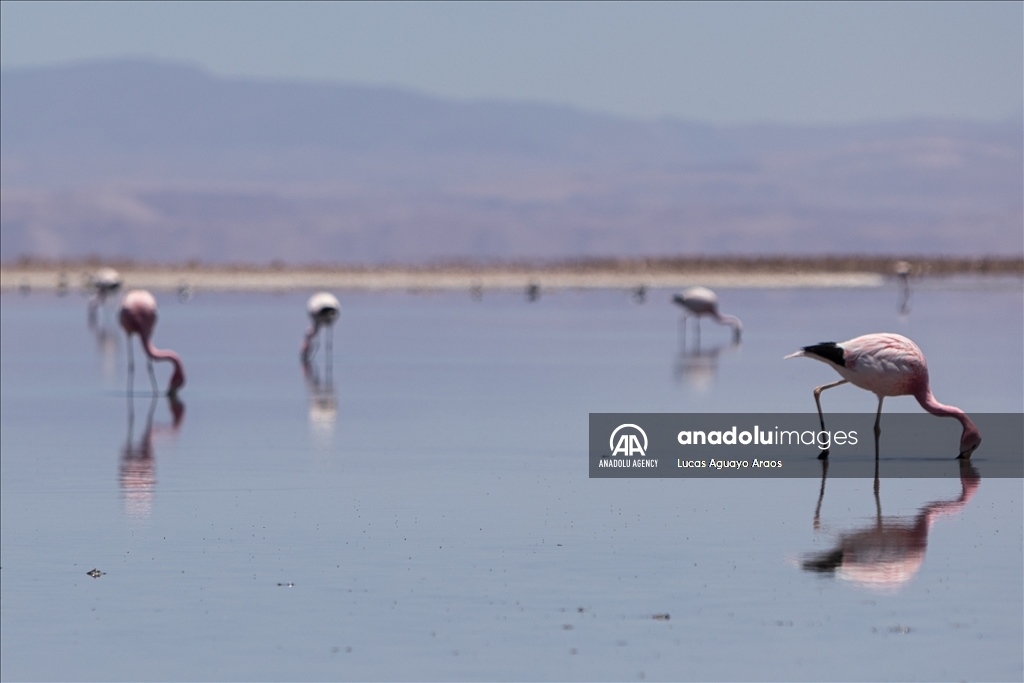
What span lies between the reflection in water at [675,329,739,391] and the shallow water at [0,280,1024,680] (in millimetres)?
1206

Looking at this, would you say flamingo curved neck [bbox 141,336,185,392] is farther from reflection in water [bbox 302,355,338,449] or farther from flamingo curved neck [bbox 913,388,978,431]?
flamingo curved neck [bbox 913,388,978,431]

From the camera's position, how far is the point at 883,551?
1113 cm

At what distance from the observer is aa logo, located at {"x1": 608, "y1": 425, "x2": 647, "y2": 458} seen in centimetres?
1623

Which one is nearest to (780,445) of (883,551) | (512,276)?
(883,551)

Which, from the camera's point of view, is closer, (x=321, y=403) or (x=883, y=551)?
(x=883, y=551)

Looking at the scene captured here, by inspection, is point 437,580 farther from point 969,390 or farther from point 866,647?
point 969,390

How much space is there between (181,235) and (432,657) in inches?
7613

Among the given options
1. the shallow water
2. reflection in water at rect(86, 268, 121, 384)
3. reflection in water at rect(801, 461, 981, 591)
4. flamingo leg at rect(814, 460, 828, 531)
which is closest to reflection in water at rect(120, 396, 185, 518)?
the shallow water

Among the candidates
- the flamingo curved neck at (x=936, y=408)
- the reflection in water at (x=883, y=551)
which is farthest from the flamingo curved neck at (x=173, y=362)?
the reflection in water at (x=883, y=551)

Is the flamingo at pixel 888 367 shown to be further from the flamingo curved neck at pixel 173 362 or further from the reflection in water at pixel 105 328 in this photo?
the reflection in water at pixel 105 328

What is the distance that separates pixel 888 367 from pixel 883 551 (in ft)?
14.0

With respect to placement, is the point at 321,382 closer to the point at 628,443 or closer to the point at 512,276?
the point at 628,443

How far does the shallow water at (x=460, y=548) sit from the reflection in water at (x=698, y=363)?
1206mm

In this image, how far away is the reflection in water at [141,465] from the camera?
12995mm
